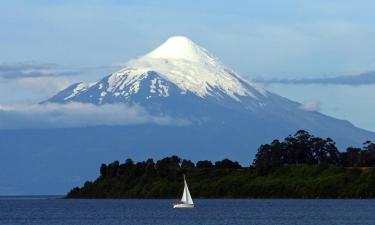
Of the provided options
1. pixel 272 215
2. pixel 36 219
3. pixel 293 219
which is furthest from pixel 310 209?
pixel 36 219

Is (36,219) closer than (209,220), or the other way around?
(209,220)

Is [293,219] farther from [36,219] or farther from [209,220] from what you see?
[36,219]

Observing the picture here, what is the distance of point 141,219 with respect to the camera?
146 m

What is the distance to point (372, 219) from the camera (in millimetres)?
135125

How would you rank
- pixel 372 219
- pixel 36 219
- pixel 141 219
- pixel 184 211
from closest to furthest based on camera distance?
pixel 372 219 → pixel 141 219 → pixel 36 219 → pixel 184 211

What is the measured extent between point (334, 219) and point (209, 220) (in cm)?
1447

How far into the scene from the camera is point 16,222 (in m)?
149

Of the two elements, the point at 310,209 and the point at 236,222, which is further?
the point at 310,209

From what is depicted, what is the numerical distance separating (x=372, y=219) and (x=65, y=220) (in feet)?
130

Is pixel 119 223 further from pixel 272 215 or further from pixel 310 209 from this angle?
pixel 310 209

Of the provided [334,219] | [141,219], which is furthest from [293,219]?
[141,219]

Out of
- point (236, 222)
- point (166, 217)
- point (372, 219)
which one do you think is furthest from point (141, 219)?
point (372, 219)

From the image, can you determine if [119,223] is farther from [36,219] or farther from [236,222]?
[36,219]

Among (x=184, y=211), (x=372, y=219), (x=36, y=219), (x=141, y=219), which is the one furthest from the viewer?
(x=184, y=211)
